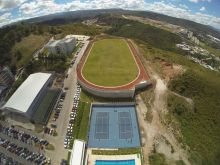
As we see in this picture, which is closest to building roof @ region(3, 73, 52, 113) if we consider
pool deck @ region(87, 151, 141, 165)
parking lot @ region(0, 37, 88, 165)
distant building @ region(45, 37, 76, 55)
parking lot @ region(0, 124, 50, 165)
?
parking lot @ region(0, 37, 88, 165)

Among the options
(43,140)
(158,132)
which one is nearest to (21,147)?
(43,140)

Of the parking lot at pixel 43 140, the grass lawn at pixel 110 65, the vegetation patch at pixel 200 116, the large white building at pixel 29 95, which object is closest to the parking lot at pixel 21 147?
the parking lot at pixel 43 140

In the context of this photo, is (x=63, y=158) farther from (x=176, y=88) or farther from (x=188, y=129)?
(x=176, y=88)

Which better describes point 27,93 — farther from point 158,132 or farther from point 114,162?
point 158,132

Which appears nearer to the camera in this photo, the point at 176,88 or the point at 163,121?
the point at 163,121

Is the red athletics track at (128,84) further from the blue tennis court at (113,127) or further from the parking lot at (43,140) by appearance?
the parking lot at (43,140)

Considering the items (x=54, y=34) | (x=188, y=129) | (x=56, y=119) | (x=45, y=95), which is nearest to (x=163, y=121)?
(x=188, y=129)

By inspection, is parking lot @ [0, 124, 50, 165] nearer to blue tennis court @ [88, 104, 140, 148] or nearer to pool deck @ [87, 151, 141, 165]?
pool deck @ [87, 151, 141, 165]
